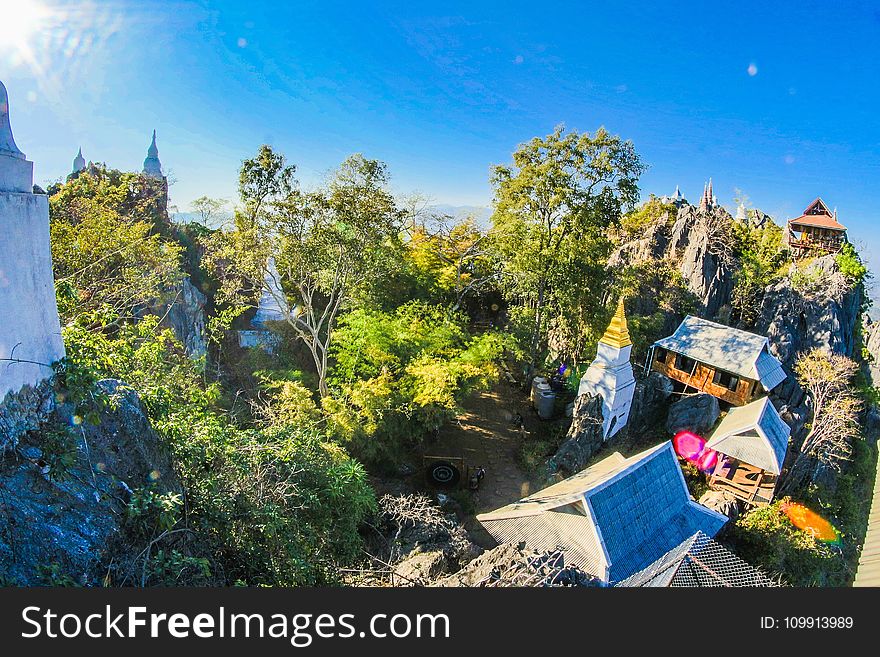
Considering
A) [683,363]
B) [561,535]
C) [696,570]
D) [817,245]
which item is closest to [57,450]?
[561,535]

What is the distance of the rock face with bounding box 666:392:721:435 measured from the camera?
1700 cm

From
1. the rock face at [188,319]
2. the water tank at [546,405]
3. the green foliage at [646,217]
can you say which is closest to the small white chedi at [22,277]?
the rock face at [188,319]

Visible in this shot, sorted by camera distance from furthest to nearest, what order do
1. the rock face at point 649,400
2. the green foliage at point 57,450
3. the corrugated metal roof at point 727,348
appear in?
the rock face at point 649,400 → the corrugated metal roof at point 727,348 → the green foliage at point 57,450

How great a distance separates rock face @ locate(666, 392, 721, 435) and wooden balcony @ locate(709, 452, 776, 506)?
Answer: 1891 mm

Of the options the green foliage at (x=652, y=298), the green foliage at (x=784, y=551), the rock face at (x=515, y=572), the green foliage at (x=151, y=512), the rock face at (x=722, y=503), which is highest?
the green foliage at (x=652, y=298)

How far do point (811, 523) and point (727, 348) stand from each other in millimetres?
6466

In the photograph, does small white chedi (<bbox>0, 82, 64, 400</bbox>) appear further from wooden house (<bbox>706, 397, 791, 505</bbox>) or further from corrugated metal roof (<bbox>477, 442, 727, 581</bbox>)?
wooden house (<bbox>706, 397, 791, 505</bbox>)

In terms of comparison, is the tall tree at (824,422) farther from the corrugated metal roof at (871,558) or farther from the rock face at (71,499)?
the rock face at (71,499)

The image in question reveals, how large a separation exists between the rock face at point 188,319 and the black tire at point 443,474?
8822 millimetres

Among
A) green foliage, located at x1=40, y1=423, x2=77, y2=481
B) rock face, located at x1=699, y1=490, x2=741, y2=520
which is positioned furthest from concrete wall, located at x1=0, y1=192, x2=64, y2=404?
rock face, located at x1=699, y1=490, x2=741, y2=520

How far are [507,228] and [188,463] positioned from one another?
45.1 ft

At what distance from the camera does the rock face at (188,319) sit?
51.5 feet

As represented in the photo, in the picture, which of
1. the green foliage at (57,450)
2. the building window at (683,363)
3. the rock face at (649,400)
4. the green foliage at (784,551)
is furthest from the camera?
the building window at (683,363)

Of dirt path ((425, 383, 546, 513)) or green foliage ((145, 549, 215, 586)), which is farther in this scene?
dirt path ((425, 383, 546, 513))
